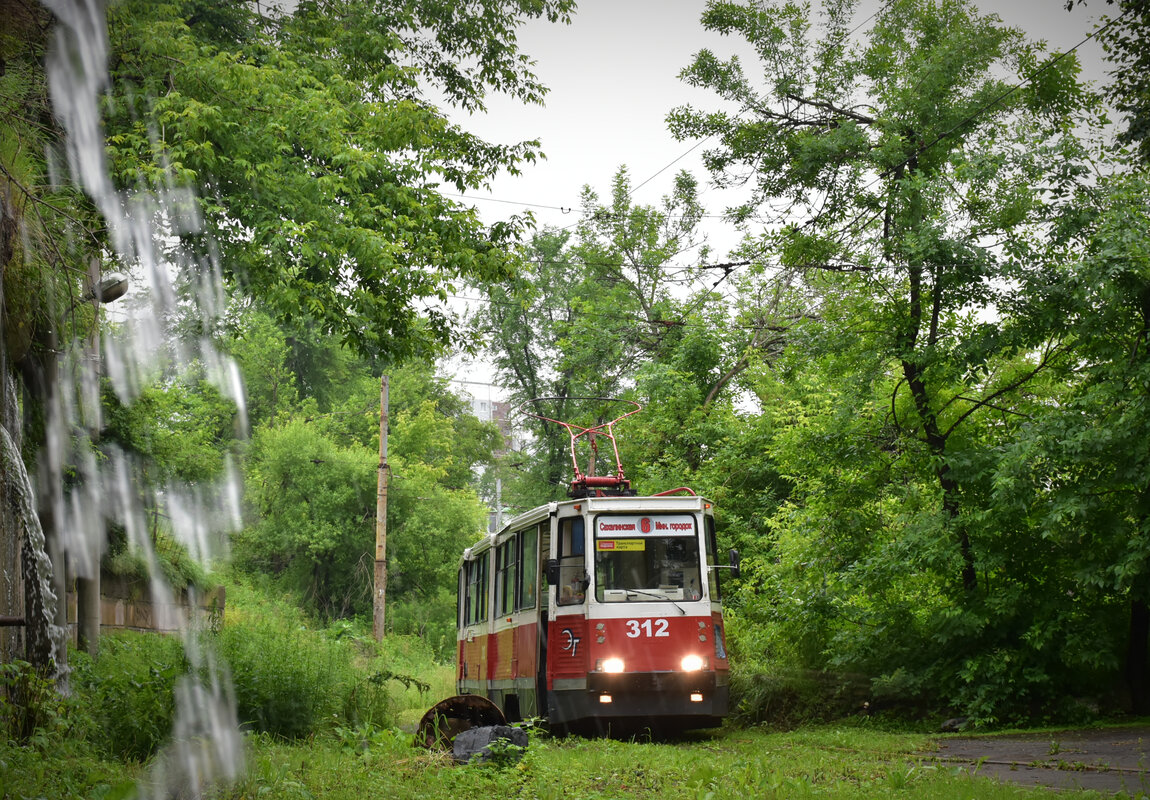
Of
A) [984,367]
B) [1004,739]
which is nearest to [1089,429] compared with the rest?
[984,367]

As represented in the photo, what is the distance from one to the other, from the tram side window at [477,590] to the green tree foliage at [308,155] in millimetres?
5033

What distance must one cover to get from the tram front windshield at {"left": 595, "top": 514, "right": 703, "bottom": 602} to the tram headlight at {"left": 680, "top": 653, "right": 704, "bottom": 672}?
0.80m

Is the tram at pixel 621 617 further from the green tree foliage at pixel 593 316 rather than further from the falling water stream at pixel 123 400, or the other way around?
the green tree foliage at pixel 593 316

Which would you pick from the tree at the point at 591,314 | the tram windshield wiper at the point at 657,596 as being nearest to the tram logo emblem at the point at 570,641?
the tram windshield wiper at the point at 657,596

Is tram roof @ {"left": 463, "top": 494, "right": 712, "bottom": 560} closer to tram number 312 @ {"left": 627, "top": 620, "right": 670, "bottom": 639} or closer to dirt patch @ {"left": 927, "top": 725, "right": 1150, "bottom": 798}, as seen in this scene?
tram number 312 @ {"left": 627, "top": 620, "right": 670, "bottom": 639}

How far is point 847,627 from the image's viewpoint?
632 inches

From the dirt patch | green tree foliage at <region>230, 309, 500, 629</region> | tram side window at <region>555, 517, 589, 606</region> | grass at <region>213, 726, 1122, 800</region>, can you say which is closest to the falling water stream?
grass at <region>213, 726, 1122, 800</region>

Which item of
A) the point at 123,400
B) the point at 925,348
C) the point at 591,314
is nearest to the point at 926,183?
the point at 925,348

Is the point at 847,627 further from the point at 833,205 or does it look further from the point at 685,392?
the point at 685,392

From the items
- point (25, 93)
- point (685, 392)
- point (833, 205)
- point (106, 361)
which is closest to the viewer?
point (25, 93)

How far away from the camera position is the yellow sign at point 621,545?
49.3 ft

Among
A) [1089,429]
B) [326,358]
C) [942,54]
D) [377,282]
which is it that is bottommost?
[1089,429]

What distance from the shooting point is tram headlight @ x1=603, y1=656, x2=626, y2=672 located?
14.4m

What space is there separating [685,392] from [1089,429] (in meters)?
17.8
